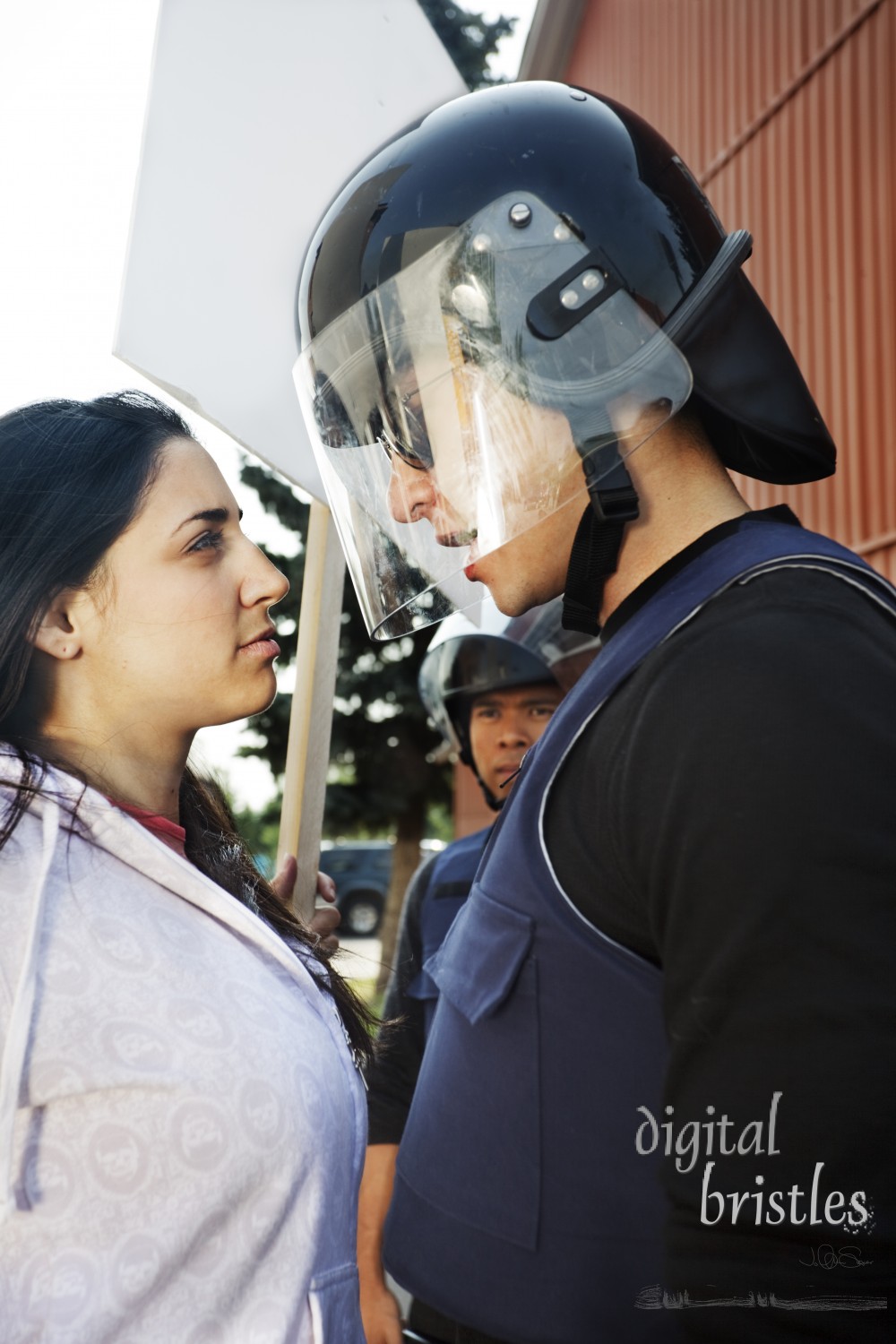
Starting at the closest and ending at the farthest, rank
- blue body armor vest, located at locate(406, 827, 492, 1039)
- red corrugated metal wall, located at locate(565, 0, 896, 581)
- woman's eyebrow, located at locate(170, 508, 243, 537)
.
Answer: woman's eyebrow, located at locate(170, 508, 243, 537), blue body armor vest, located at locate(406, 827, 492, 1039), red corrugated metal wall, located at locate(565, 0, 896, 581)

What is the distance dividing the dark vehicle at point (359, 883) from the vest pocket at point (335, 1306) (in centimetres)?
1988

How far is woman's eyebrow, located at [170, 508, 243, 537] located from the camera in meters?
1.85

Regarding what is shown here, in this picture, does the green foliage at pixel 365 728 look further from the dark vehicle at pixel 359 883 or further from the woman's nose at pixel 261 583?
the woman's nose at pixel 261 583

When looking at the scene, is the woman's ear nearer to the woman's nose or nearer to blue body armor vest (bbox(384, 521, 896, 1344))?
the woman's nose

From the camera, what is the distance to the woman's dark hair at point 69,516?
174 centimetres

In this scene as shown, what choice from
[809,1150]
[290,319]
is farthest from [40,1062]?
[290,319]

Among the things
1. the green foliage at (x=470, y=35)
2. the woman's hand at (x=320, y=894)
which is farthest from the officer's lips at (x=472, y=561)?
the green foliage at (x=470, y=35)

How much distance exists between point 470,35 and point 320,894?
506 inches

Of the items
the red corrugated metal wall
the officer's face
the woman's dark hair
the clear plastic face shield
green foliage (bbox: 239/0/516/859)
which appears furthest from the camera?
green foliage (bbox: 239/0/516/859)

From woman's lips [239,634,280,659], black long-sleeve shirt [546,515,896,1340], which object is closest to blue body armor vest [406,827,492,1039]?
woman's lips [239,634,280,659]

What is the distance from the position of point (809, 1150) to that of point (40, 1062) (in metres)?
0.84

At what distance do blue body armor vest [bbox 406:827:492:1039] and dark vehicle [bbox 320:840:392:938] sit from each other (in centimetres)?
1835

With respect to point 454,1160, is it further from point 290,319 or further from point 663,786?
point 290,319

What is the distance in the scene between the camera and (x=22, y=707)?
1.78 metres
